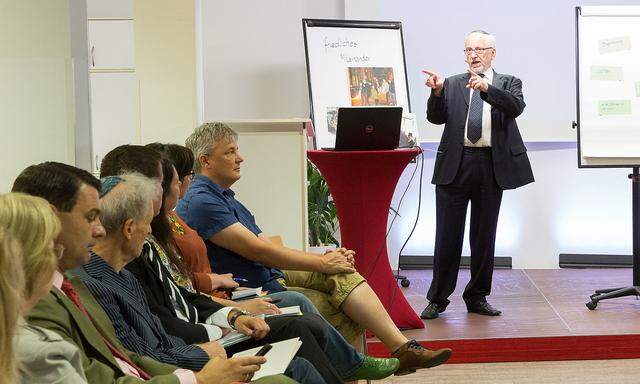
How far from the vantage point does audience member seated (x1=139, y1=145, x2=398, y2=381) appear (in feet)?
9.48

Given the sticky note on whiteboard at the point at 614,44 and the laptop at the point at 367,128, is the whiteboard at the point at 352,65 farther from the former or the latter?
the laptop at the point at 367,128

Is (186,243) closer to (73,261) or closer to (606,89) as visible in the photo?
(73,261)

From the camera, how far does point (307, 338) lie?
10.1ft

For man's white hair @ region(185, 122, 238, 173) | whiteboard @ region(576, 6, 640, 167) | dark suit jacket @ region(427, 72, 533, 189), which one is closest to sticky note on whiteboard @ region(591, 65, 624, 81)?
whiteboard @ region(576, 6, 640, 167)

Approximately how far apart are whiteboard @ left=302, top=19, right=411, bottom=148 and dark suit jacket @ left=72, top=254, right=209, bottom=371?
3.84 metres

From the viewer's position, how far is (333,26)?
6625 millimetres

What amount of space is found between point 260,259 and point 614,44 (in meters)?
3.05

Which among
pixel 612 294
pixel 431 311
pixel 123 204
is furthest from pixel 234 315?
pixel 612 294

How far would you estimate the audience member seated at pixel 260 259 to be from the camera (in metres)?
3.80

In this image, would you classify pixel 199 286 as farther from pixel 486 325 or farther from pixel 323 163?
pixel 486 325

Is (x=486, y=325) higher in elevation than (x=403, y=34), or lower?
lower

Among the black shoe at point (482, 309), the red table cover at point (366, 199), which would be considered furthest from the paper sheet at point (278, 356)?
the black shoe at point (482, 309)

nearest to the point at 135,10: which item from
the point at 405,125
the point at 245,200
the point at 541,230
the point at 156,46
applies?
the point at 156,46

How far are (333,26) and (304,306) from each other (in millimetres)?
3410
